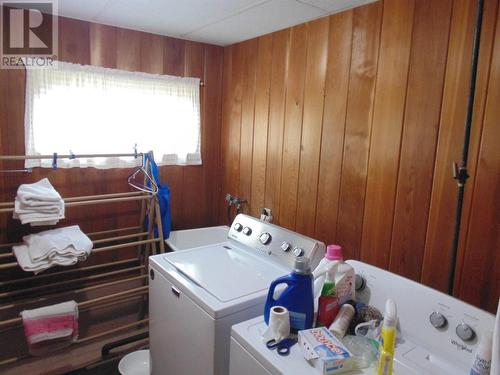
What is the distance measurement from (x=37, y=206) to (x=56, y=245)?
0.23 metres

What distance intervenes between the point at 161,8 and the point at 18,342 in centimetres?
225

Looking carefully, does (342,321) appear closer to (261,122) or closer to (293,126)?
(293,126)

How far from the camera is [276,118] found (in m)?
2.38

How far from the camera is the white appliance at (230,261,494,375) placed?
1022mm

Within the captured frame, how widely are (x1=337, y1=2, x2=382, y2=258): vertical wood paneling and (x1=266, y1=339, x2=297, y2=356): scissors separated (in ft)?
3.03

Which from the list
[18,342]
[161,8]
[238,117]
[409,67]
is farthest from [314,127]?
[18,342]

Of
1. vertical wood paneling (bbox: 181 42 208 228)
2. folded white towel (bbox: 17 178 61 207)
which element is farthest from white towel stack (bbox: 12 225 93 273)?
vertical wood paneling (bbox: 181 42 208 228)

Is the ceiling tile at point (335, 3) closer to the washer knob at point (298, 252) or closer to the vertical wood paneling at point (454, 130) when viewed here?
the vertical wood paneling at point (454, 130)

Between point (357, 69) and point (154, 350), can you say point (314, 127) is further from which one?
point (154, 350)

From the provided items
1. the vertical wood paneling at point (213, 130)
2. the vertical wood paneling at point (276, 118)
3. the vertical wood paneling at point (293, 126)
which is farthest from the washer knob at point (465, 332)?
the vertical wood paneling at point (213, 130)

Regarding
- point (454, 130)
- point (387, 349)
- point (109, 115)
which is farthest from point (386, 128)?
point (109, 115)

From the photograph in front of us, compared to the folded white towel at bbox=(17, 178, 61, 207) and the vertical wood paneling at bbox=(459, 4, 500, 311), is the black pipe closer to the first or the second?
the vertical wood paneling at bbox=(459, 4, 500, 311)

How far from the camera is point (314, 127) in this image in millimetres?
2117

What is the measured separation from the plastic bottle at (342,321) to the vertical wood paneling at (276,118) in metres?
1.22
